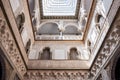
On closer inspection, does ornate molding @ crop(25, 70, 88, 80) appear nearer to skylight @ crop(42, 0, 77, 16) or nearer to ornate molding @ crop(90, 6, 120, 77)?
ornate molding @ crop(90, 6, 120, 77)

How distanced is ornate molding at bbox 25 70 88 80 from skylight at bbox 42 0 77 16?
15.5 feet

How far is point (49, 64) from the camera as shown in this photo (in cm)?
702

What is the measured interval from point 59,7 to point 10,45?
6700mm

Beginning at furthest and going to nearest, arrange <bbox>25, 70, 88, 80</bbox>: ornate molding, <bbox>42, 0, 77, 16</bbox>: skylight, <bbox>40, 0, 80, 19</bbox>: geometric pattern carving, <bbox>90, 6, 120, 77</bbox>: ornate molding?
1. <bbox>42, 0, 77, 16</bbox>: skylight
2. <bbox>40, 0, 80, 19</bbox>: geometric pattern carving
3. <bbox>25, 70, 88, 80</bbox>: ornate molding
4. <bbox>90, 6, 120, 77</bbox>: ornate molding

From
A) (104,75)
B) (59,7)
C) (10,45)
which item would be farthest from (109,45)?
(59,7)

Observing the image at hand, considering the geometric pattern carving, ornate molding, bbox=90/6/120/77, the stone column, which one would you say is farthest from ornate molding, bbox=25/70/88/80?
the geometric pattern carving

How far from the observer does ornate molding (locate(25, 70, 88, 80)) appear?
261 inches

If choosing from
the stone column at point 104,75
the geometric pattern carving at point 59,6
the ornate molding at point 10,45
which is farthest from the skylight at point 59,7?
the stone column at point 104,75

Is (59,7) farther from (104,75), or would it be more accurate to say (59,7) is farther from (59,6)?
(104,75)

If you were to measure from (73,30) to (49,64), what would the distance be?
13.8 feet

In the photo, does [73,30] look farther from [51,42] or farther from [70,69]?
[70,69]

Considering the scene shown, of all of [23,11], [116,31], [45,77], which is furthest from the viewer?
[45,77]

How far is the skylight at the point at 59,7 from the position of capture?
10.4 m

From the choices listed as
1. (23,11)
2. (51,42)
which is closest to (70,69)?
(51,42)
